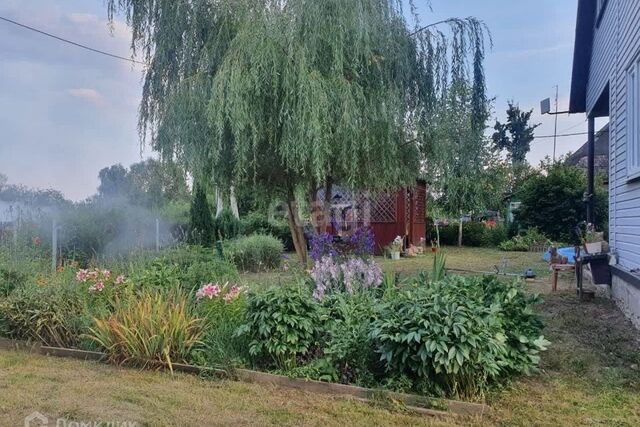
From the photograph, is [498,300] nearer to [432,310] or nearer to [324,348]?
[432,310]

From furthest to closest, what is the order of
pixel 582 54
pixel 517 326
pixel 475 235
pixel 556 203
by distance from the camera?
pixel 475 235, pixel 556 203, pixel 582 54, pixel 517 326

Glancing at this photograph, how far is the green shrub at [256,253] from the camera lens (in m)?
10.0

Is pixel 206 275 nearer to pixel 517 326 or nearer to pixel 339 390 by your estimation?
pixel 339 390

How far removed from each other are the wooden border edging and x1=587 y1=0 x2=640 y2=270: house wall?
3.37 m

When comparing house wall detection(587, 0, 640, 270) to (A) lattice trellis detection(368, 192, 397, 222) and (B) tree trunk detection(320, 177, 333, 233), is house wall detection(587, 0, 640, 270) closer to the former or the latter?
(B) tree trunk detection(320, 177, 333, 233)

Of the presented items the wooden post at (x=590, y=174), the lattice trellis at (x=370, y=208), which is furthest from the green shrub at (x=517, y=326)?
the lattice trellis at (x=370, y=208)

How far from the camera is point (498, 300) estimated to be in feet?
11.6

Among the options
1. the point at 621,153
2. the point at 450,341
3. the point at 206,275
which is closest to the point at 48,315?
the point at 206,275

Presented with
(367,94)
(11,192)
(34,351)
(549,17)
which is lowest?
(34,351)

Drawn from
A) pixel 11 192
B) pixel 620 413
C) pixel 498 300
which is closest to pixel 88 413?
pixel 498 300

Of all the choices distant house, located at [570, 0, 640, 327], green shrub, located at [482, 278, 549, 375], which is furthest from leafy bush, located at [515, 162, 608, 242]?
green shrub, located at [482, 278, 549, 375]

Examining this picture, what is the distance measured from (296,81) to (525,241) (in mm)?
12636

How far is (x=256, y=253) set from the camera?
1022cm

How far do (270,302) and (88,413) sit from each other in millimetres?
1312
